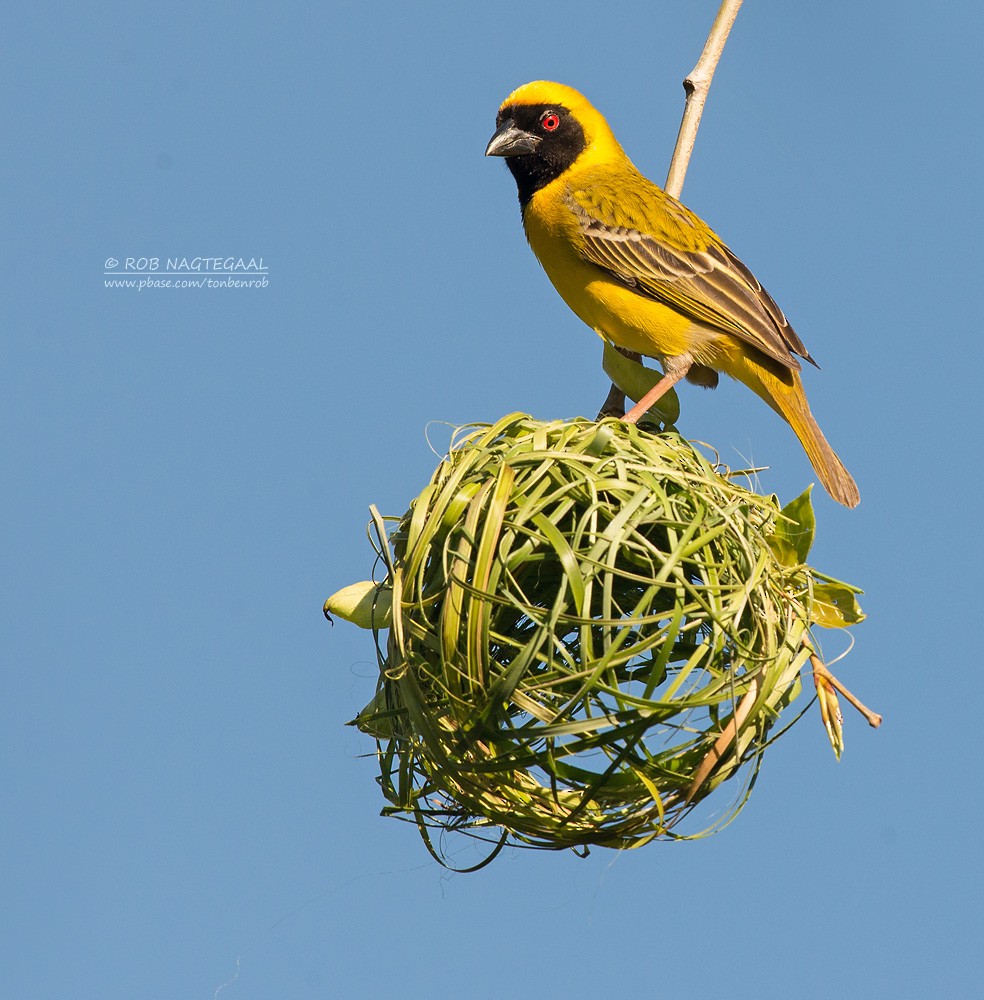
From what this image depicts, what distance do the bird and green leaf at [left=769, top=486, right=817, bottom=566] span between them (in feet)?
3.03

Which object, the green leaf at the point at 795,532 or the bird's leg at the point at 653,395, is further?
the bird's leg at the point at 653,395

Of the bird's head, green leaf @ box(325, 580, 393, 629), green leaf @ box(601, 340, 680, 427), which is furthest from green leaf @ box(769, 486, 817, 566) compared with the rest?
the bird's head

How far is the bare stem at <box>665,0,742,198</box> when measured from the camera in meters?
3.07

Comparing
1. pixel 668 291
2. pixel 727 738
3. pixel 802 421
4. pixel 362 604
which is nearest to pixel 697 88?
pixel 668 291

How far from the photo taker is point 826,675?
2.38 m

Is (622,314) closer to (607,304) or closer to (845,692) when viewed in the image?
(607,304)

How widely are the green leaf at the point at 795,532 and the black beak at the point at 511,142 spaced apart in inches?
75.5

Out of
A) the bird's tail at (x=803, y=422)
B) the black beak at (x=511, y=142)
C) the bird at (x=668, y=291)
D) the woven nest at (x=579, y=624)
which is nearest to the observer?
the woven nest at (x=579, y=624)

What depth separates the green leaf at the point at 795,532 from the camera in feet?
7.97

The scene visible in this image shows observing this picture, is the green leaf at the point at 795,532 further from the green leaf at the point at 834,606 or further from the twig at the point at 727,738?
the twig at the point at 727,738

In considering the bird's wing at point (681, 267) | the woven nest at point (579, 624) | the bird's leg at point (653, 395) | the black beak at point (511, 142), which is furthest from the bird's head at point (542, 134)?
the woven nest at point (579, 624)

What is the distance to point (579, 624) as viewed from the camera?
2.08 meters

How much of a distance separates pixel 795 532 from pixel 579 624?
585mm

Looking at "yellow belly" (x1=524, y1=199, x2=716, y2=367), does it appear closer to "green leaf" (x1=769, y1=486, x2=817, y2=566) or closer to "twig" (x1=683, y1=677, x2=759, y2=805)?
"green leaf" (x1=769, y1=486, x2=817, y2=566)
